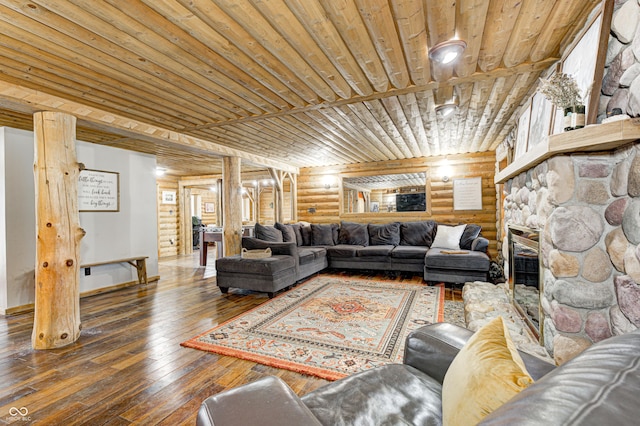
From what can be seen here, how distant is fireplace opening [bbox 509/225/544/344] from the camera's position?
2349 millimetres

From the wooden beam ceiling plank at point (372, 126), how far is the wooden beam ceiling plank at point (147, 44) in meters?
1.20

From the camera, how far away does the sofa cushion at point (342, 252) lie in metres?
5.50

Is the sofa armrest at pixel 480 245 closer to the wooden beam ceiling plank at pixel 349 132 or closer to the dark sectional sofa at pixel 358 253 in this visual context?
the dark sectional sofa at pixel 358 253

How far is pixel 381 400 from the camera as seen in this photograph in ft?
3.68

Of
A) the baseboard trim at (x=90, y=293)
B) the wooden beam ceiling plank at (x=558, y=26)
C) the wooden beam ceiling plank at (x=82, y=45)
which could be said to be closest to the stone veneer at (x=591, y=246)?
the wooden beam ceiling plank at (x=558, y=26)

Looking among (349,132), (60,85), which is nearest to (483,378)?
(60,85)

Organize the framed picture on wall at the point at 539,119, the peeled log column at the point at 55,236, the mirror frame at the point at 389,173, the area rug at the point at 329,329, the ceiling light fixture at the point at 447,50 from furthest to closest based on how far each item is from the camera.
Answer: the mirror frame at the point at 389,173 < the peeled log column at the point at 55,236 < the framed picture on wall at the point at 539,119 < the area rug at the point at 329,329 < the ceiling light fixture at the point at 447,50

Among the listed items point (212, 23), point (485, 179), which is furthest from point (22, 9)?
point (485, 179)

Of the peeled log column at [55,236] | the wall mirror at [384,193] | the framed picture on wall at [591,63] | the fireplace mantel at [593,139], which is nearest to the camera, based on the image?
the fireplace mantel at [593,139]

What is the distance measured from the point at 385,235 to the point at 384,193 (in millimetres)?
7698

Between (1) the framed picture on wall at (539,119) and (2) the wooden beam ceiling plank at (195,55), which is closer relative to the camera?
(2) the wooden beam ceiling plank at (195,55)

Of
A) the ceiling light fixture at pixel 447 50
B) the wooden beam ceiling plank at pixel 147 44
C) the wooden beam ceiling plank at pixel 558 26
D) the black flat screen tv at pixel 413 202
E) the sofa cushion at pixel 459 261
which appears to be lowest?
the sofa cushion at pixel 459 261

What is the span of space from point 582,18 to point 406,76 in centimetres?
121

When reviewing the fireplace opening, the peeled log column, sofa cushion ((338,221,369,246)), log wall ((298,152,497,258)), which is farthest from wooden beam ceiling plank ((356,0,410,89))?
log wall ((298,152,497,258))
